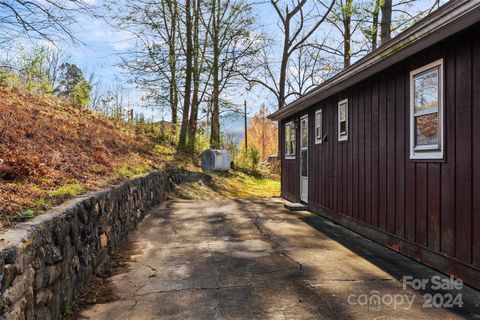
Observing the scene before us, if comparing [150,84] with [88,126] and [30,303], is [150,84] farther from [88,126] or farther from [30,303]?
[30,303]

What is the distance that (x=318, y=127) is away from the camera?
9398 mm

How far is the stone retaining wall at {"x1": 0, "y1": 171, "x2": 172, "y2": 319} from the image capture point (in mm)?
2459

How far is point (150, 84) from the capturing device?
1739cm

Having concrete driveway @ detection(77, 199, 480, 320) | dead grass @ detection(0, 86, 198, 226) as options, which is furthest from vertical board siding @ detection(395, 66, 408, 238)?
dead grass @ detection(0, 86, 198, 226)

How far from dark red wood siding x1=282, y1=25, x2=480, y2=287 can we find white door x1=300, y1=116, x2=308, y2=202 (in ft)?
5.71

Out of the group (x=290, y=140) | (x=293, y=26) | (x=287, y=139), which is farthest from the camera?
(x=293, y=26)

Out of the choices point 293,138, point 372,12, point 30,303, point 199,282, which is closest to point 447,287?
point 199,282

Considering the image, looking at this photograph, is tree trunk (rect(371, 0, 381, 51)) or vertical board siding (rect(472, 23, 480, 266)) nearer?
vertical board siding (rect(472, 23, 480, 266))

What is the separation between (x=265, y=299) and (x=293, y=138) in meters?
8.19

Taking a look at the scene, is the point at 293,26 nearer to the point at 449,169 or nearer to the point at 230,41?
the point at 230,41

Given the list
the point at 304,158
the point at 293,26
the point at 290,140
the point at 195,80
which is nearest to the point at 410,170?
the point at 304,158

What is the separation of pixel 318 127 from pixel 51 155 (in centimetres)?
589

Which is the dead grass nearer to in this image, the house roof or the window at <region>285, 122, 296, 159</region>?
the window at <region>285, 122, 296, 159</region>

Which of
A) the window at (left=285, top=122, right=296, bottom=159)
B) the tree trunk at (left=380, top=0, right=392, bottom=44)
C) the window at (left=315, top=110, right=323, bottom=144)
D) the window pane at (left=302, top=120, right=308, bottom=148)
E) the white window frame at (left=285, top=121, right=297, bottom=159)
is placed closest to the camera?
the window at (left=315, top=110, right=323, bottom=144)
